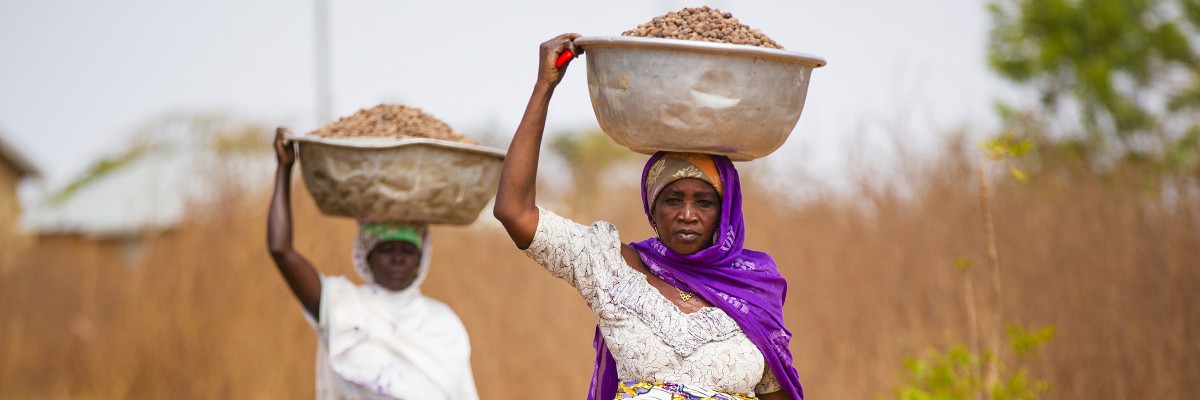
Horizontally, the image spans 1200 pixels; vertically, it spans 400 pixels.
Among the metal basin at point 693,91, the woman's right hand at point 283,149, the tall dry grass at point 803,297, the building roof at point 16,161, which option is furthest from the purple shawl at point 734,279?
the building roof at point 16,161

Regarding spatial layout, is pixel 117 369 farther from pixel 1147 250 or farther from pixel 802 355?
pixel 1147 250

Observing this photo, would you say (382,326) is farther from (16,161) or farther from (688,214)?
(16,161)

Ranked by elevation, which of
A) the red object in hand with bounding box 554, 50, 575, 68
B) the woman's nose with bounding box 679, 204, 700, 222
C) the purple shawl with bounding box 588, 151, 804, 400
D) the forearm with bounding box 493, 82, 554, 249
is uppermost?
the red object in hand with bounding box 554, 50, 575, 68

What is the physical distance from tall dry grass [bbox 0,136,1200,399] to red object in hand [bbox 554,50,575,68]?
4386mm

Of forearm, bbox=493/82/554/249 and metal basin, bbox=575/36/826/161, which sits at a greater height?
metal basin, bbox=575/36/826/161

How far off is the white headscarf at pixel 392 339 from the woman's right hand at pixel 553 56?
6.42 ft

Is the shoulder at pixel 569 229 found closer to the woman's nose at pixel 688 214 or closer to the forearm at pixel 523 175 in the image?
the forearm at pixel 523 175

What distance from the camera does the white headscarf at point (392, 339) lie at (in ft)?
15.2


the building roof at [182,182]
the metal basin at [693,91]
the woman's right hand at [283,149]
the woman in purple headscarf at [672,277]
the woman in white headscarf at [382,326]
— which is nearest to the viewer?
the metal basin at [693,91]

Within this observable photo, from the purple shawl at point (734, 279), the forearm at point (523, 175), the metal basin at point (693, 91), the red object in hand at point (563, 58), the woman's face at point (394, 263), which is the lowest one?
the woman's face at point (394, 263)

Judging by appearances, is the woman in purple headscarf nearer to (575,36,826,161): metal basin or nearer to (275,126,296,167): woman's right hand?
(575,36,826,161): metal basin

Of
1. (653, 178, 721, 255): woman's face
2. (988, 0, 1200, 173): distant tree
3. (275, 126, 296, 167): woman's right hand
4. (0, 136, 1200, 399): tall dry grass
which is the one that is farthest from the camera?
(988, 0, 1200, 173): distant tree

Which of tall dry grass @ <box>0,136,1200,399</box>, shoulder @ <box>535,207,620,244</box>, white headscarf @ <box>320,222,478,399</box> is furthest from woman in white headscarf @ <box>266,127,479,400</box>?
tall dry grass @ <box>0,136,1200,399</box>

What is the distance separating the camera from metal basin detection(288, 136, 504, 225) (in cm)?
414
